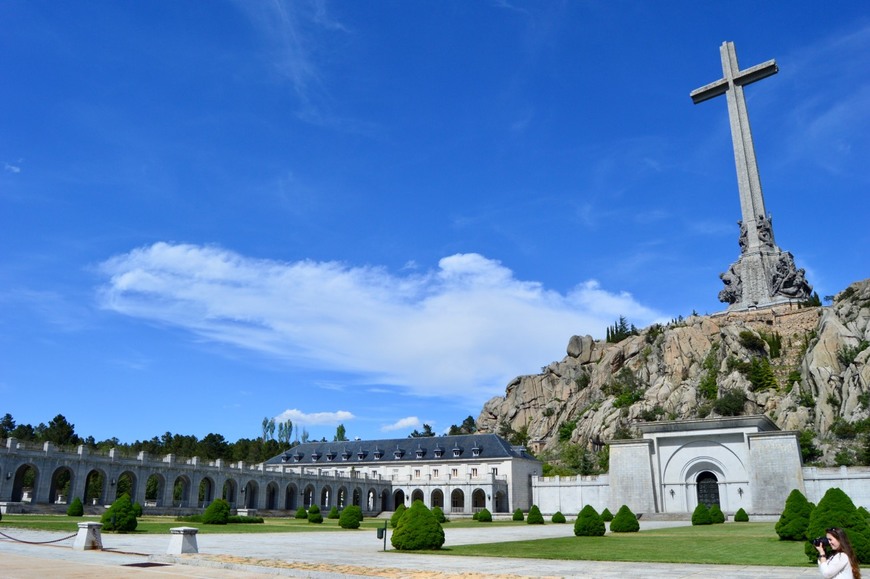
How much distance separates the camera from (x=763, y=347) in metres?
82.1

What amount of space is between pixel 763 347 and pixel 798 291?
9.77m

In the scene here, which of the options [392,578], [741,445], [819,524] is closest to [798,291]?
[741,445]

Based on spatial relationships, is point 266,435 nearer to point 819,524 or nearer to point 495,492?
point 495,492

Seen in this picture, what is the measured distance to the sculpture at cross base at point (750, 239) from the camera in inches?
3406

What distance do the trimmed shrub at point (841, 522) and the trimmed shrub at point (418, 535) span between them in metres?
11.1

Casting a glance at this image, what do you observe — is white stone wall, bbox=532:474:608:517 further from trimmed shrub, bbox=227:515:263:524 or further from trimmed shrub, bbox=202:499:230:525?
trimmed shrub, bbox=202:499:230:525

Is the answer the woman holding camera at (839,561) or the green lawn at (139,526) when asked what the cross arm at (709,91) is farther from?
the woman holding camera at (839,561)

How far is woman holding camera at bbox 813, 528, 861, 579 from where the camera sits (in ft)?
24.5

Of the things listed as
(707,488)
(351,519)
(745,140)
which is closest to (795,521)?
(351,519)

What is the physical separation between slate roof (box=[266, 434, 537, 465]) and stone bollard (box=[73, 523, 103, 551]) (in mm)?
62578

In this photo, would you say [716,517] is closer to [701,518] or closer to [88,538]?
[701,518]

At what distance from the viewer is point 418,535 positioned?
2167 centimetres

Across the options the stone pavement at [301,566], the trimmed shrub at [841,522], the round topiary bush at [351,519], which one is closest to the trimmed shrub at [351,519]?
the round topiary bush at [351,519]

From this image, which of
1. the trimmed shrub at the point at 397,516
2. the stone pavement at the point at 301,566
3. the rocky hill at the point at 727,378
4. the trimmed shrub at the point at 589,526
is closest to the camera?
the stone pavement at the point at 301,566
